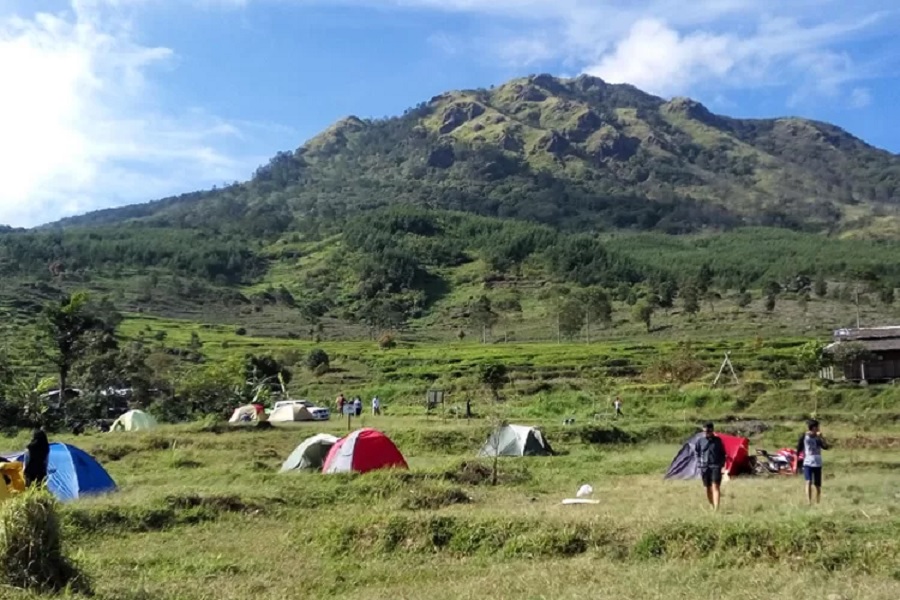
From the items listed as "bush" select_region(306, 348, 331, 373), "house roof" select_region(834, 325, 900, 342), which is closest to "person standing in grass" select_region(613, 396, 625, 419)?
"house roof" select_region(834, 325, 900, 342)

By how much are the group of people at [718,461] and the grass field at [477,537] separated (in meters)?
0.43

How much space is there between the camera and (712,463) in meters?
15.7

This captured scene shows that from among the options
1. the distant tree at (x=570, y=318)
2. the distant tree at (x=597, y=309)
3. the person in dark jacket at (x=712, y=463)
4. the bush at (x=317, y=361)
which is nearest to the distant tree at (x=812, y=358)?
the bush at (x=317, y=361)

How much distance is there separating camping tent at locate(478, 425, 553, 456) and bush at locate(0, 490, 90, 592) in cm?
1884

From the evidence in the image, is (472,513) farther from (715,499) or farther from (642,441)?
(642,441)

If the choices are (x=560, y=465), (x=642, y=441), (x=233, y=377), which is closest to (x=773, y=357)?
(x=642, y=441)

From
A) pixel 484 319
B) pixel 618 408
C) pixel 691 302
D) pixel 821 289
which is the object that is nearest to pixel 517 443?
pixel 618 408

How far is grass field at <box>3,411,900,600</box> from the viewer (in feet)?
33.8

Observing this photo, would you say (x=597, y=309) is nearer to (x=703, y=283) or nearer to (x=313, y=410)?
(x=703, y=283)

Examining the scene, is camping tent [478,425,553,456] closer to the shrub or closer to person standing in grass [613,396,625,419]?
person standing in grass [613,396,625,419]

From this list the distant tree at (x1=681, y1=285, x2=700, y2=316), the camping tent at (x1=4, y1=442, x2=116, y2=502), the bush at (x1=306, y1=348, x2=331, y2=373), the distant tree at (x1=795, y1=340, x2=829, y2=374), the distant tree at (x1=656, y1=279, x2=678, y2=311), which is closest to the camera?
the camping tent at (x1=4, y1=442, x2=116, y2=502)

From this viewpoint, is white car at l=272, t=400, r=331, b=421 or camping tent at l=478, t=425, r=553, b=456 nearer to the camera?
camping tent at l=478, t=425, r=553, b=456

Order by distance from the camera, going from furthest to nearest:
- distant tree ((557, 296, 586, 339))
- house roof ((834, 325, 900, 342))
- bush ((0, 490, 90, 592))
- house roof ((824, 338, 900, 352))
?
distant tree ((557, 296, 586, 339)), house roof ((834, 325, 900, 342)), house roof ((824, 338, 900, 352)), bush ((0, 490, 90, 592))

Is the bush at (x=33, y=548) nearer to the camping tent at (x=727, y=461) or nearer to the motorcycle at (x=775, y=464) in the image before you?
the camping tent at (x=727, y=461)
